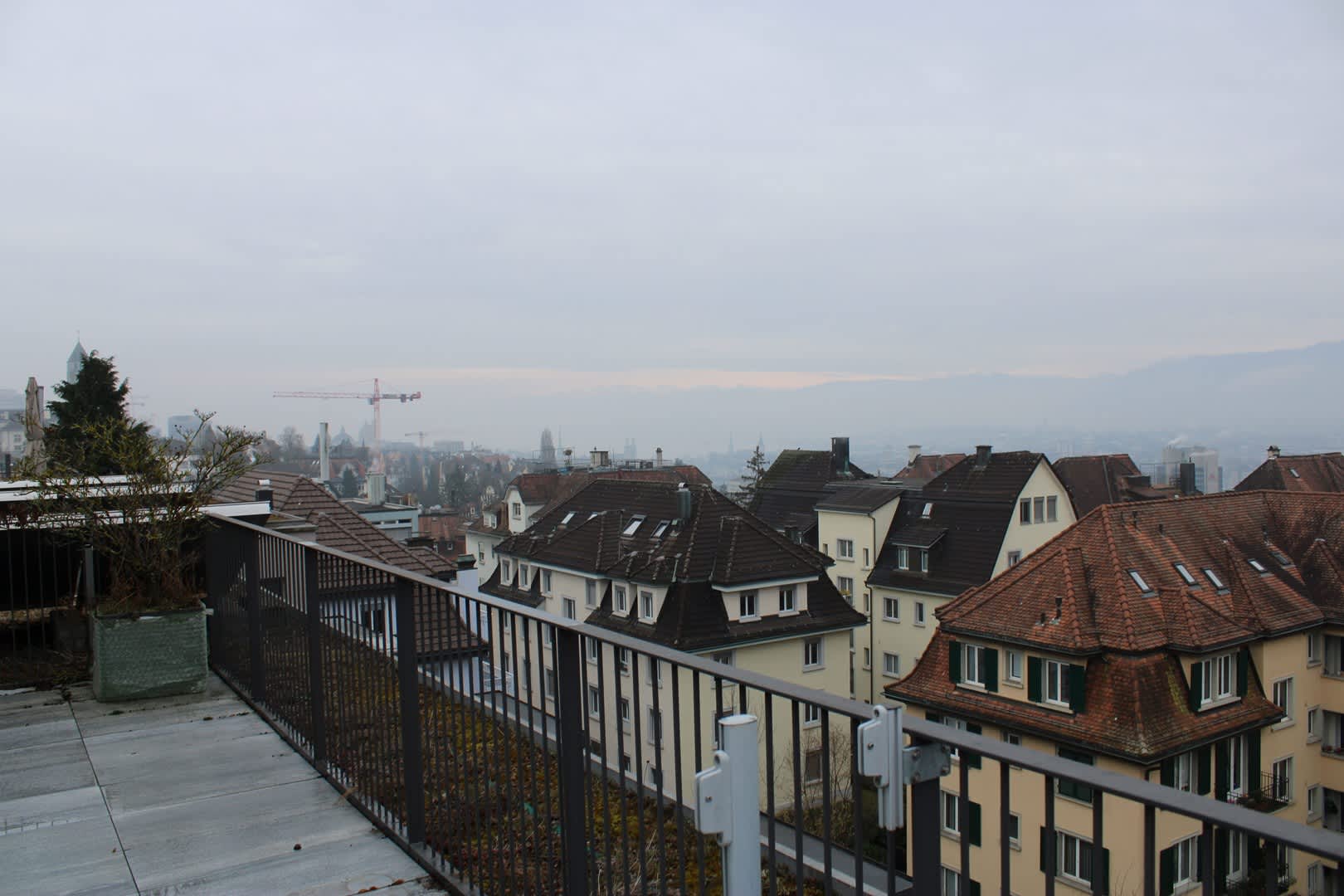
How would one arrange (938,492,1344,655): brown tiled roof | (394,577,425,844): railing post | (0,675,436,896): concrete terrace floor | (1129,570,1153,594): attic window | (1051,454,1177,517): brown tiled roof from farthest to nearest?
(1051,454,1177,517): brown tiled roof → (1129,570,1153,594): attic window → (938,492,1344,655): brown tiled roof → (394,577,425,844): railing post → (0,675,436,896): concrete terrace floor

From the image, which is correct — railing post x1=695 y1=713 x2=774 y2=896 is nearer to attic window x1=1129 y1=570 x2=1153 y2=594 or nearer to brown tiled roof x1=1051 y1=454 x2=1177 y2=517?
attic window x1=1129 y1=570 x2=1153 y2=594

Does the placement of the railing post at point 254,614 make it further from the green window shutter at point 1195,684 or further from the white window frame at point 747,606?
the white window frame at point 747,606

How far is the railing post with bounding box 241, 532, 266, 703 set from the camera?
19.3ft

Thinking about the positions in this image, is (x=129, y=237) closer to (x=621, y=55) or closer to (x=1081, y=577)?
(x=621, y=55)

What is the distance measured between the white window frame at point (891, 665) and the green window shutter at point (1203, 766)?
48.2ft

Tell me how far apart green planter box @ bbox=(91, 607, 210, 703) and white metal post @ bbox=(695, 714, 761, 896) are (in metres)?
5.36

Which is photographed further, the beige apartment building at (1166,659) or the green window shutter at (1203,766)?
the beige apartment building at (1166,659)

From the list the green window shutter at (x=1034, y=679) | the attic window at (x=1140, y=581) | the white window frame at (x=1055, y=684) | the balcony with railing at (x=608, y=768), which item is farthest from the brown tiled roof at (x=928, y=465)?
the balcony with railing at (x=608, y=768)

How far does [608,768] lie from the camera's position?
3146mm

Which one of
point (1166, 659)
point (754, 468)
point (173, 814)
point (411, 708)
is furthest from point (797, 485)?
point (411, 708)

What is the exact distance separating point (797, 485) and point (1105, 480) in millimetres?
16465

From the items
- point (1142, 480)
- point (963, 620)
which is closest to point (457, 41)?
point (963, 620)

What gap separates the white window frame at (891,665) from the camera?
33.4 metres

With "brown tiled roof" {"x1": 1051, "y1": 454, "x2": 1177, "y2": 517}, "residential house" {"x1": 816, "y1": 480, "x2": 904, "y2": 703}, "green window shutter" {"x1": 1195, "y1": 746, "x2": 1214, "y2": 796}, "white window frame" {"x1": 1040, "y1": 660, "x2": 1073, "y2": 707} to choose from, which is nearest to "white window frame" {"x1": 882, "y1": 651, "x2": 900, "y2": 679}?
"residential house" {"x1": 816, "y1": 480, "x2": 904, "y2": 703}
